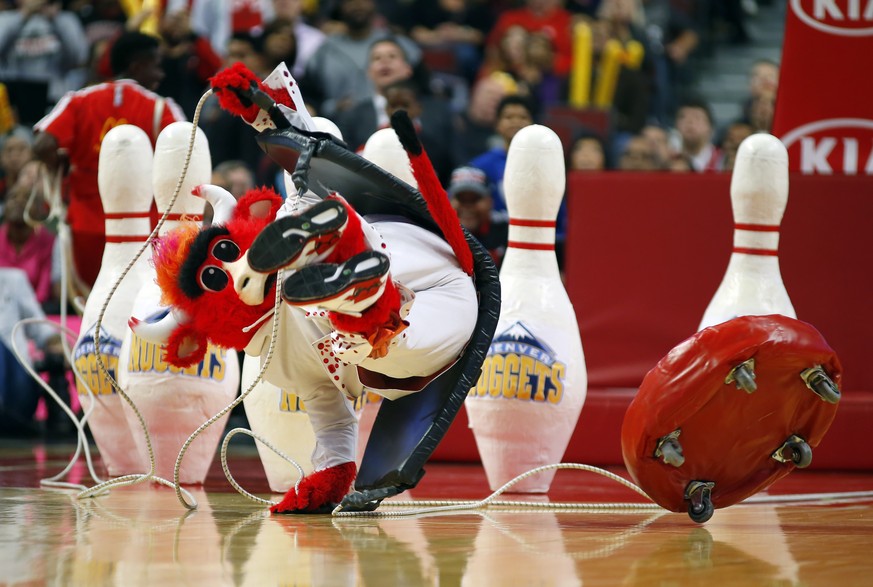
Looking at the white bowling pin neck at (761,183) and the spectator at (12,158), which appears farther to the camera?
the spectator at (12,158)

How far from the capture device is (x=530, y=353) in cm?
291

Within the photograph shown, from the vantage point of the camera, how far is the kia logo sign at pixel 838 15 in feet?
12.4

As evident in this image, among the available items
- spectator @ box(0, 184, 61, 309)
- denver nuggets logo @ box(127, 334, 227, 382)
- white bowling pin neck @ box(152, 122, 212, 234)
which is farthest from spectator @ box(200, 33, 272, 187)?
denver nuggets logo @ box(127, 334, 227, 382)

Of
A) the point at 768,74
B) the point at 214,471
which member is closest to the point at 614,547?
the point at 214,471

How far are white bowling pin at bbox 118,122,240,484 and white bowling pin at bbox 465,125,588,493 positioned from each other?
59cm

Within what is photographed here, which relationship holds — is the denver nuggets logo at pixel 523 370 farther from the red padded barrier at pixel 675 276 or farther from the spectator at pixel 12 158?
the spectator at pixel 12 158

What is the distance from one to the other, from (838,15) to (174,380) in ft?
6.92

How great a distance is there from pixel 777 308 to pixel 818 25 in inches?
46.6

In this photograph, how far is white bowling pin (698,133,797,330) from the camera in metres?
3.00

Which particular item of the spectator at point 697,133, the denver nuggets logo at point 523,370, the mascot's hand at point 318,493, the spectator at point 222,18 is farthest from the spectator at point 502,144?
the mascot's hand at point 318,493

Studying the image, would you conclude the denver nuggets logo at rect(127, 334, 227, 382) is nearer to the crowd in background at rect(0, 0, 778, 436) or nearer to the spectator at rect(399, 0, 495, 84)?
the crowd in background at rect(0, 0, 778, 436)

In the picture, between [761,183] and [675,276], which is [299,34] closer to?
[675,276]

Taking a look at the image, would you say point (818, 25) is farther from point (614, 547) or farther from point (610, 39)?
point (610, 39)

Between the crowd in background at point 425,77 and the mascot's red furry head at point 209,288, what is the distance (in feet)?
6.18
